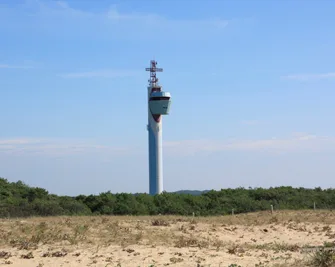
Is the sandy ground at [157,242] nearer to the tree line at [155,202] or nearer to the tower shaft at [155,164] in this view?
the tree line at [155,202]

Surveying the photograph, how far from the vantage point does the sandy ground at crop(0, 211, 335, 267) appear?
16609 mm

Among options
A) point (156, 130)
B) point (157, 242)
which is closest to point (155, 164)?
point (156, 130)

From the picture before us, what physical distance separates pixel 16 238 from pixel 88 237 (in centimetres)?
254

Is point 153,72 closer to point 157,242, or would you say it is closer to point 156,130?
point 156,130

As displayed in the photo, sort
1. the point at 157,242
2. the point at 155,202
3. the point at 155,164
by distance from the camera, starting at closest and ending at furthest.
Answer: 1. the point at 157,242
2. the point at 155,202
3. the point at 155,164

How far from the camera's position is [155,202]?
44.6 m

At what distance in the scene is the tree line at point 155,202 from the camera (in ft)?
131

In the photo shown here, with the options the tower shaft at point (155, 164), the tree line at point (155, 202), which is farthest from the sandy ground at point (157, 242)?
the tower shaft at point (155, 164)

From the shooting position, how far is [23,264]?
16078 mm

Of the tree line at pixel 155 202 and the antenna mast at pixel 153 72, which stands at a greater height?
the antenna mast at pixel 153 72

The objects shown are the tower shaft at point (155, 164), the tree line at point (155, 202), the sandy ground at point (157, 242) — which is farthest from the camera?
the tower shaft at point (155, 164)

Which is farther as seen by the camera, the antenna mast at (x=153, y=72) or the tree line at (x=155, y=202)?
the antenna mast at (x=153, y=72)

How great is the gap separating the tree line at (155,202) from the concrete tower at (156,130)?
19477 millimetres

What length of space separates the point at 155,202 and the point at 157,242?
24.2m
